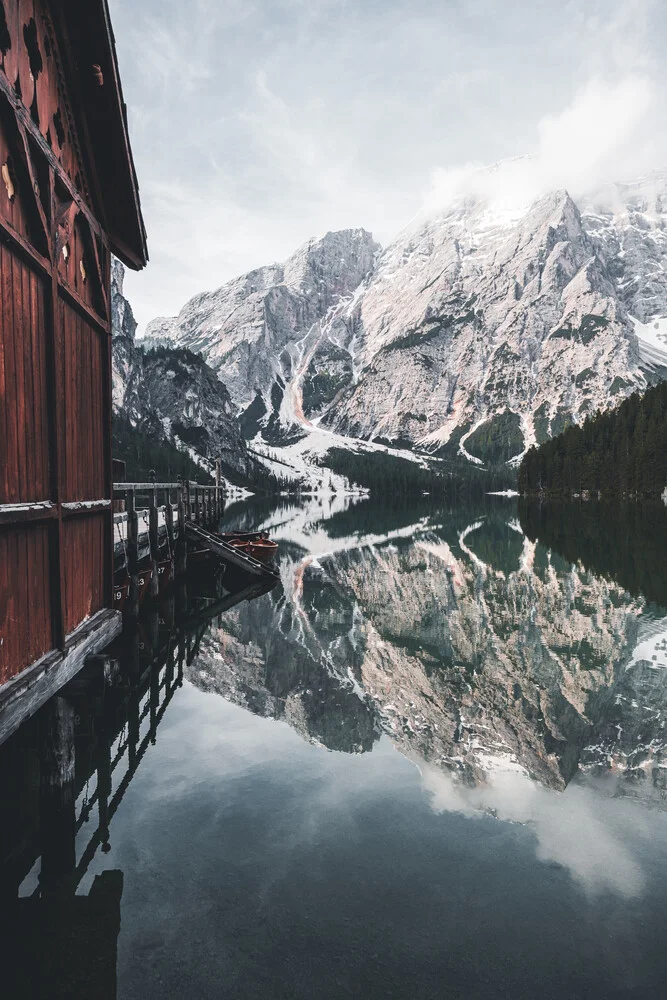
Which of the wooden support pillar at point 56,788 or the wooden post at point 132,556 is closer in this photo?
the wooden support pillar at point 56,788

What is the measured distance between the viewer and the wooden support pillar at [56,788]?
8.07 meters

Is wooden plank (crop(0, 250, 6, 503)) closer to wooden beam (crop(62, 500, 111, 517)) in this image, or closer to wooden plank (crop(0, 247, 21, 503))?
wooden plank (crop(0, 247, 21, 503))

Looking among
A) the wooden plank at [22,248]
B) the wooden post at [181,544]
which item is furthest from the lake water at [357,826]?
the wooden post at [181,544]

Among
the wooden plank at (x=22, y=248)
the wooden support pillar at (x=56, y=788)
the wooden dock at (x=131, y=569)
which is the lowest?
the wooden support pillar at (x=56, y=788)

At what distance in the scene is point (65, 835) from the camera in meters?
8.40

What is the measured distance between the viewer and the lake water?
6.31m

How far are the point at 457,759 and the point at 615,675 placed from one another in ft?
24.3

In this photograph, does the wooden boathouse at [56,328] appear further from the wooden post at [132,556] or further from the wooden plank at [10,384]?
the wooden post at [132,556]

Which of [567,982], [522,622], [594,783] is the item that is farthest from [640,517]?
[567,982]

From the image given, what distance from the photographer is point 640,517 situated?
71.2 m

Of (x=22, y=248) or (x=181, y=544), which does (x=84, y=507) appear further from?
(x=181, y=544)

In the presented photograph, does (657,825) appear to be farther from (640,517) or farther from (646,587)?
(640,517)

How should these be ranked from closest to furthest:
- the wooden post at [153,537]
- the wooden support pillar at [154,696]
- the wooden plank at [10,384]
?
the wooden plank at [10,384], the wooden support pillar at [154,696], the wooden post at [153,537]

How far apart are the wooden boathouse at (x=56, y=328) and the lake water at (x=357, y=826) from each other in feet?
4.87
